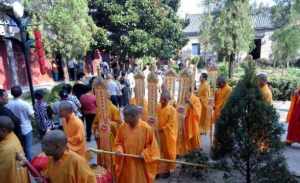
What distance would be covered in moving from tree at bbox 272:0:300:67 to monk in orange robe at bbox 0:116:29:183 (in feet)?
58.7

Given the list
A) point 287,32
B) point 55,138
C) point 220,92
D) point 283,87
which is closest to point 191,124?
point 220,92

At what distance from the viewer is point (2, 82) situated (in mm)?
18266

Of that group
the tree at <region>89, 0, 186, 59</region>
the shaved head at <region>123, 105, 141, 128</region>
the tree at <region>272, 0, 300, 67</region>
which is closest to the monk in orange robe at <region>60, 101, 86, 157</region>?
the shaved head at <region>123, 105, 141, 128</region>

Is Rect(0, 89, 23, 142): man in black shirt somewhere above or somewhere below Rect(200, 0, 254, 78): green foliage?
below

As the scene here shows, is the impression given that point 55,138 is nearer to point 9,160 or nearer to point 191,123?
point 9,160

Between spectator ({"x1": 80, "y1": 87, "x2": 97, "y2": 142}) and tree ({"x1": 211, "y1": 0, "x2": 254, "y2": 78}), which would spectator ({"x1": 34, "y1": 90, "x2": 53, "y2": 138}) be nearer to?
spectator ({"x1": 80, "y1": 87, "x2": 97, "y2": 142})

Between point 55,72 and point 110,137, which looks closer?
point 110,137

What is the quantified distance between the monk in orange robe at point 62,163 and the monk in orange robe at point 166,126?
3509mm

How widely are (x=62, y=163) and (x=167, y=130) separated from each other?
3.64m

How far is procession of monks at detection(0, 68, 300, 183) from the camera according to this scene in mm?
3428

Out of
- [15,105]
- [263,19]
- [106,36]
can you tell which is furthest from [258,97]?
[263,19]

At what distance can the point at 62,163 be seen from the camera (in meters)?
3.42

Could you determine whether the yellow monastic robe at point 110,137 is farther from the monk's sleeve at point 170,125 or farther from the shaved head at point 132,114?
the shaved head at point 132,114

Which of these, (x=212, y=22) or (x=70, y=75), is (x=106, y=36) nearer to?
(x=70, y=75)
